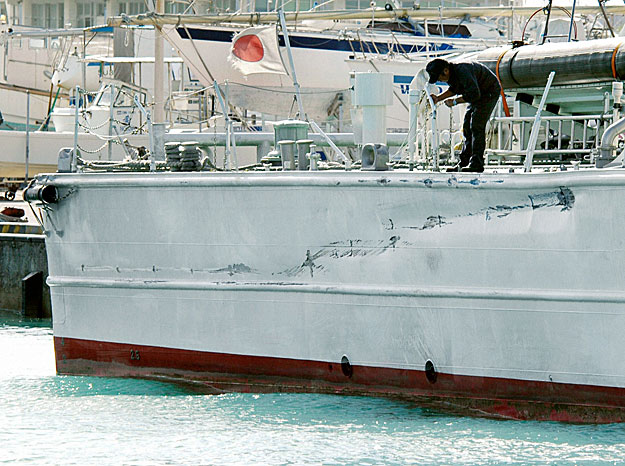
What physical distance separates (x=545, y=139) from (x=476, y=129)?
2063mm

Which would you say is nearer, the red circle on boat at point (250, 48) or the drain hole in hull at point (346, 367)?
the drain hole in hull at point (346, 367)

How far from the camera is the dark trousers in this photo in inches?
283

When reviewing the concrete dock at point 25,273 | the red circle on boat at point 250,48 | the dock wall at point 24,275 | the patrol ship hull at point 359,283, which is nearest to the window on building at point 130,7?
the red circle on boat at point 250,48

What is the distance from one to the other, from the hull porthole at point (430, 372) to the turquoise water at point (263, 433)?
0.27 metres

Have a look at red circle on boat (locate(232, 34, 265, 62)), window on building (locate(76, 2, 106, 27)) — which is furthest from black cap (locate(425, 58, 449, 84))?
window on building (locate(76, 2, 106, 27))

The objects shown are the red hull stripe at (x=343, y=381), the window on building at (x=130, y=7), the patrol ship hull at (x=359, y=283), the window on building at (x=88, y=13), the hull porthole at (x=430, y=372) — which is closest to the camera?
the patrol ship hull at (x=359, y=283)

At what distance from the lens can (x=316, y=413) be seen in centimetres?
720

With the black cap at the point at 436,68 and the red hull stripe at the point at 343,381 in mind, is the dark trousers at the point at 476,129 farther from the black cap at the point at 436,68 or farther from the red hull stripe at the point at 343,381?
the red hull stripe at the point at 343,381

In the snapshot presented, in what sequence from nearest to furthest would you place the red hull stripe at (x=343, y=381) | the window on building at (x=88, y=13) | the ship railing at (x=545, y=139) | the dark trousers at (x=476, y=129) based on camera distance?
the red hull stripe at (x=343, y=381) < the dark trousers at (x=476, y=129) < the ship railing at (x=545, y=139) < the window on building at (x=88, y=13)

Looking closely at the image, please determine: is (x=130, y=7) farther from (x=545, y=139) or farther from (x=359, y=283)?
(x=359, y=283)

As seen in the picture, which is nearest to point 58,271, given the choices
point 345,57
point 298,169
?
point 298,169

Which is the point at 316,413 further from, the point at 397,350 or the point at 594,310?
the point at 594,310

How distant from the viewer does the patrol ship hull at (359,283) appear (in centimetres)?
654

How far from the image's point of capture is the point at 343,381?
24.2 feet
